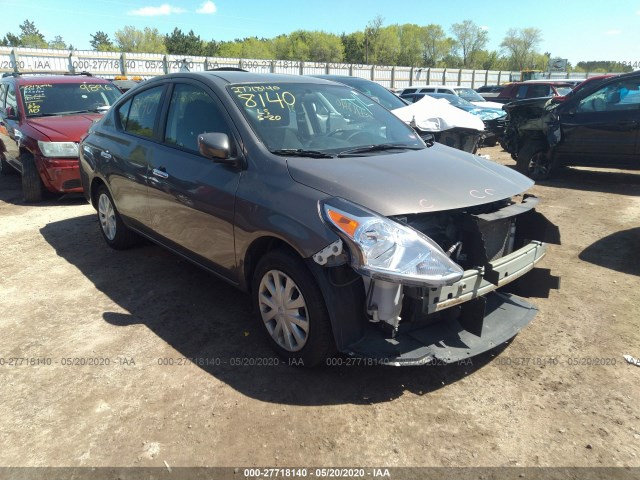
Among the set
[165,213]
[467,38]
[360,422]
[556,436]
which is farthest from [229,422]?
[467,38]

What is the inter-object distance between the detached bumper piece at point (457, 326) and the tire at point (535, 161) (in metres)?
6.38

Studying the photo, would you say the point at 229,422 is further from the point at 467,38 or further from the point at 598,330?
the point at 467,38

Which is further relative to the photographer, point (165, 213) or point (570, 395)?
point (165, 213)

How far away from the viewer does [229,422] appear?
2.62 meters

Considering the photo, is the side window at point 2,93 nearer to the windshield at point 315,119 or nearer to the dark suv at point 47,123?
the dark suv at point 47,123

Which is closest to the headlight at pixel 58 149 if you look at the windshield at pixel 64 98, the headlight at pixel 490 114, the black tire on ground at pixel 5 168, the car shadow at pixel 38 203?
the car shadow at pixel 38 203

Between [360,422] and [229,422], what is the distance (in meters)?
0.72

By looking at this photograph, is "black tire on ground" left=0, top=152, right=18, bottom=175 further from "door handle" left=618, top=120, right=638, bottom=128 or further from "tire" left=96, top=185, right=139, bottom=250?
"door handle" left=618, top=120, right=638, bottom=128

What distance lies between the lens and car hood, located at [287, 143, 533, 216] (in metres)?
2.67

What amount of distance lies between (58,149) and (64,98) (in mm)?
1606

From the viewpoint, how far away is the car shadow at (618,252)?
15.3 feet

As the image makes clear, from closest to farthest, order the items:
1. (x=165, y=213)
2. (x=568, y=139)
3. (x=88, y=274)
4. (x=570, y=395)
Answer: (x=570, y=395) < (x=165, y=213) < (x=88, y=274) < (x=568, y=139)

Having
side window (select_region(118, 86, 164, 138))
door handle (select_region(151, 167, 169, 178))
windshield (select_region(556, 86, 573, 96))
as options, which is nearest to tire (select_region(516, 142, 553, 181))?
side window (select_region(118, 86, 164, 138))

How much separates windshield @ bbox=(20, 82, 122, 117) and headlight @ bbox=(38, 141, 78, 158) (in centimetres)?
117
